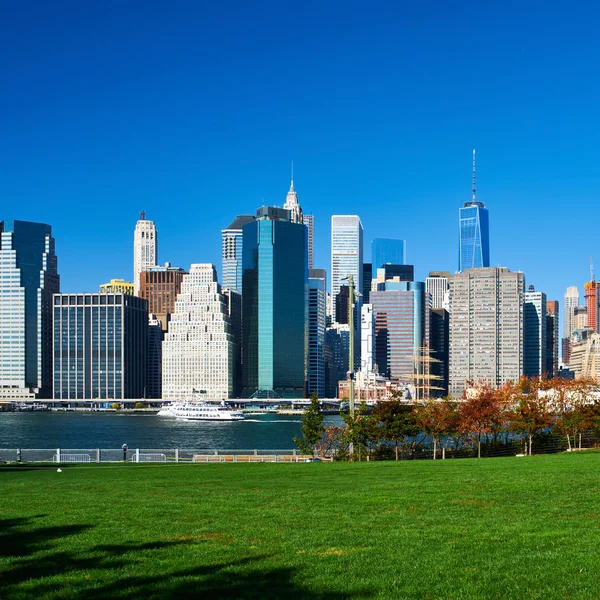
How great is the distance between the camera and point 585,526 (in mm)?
15945

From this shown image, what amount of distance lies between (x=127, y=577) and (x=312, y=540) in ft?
12.4

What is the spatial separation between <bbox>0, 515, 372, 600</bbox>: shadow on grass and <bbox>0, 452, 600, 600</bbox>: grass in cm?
3

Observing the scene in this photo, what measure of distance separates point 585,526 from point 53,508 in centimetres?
1227

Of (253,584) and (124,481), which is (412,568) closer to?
(253,584)

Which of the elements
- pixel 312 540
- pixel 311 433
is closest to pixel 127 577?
pixel 312 540

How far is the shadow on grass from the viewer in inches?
466

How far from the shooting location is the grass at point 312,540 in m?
12.1

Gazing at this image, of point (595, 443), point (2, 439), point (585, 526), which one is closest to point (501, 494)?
point (585, 526)

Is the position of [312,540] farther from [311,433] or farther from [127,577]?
[311,433]

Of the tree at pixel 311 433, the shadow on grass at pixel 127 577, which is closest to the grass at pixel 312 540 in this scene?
the shadow on grass at pixel 127 577

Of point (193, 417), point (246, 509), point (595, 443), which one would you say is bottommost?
point (193, 417)

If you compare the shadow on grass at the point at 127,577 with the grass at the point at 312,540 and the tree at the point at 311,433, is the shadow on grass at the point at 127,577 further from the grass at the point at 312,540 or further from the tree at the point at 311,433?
the tree at the point at 311,433

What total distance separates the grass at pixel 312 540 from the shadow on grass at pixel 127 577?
29 millimetres

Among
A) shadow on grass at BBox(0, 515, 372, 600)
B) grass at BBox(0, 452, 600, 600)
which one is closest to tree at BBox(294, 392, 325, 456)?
grass at BBox(0, 452, 600, 600)
